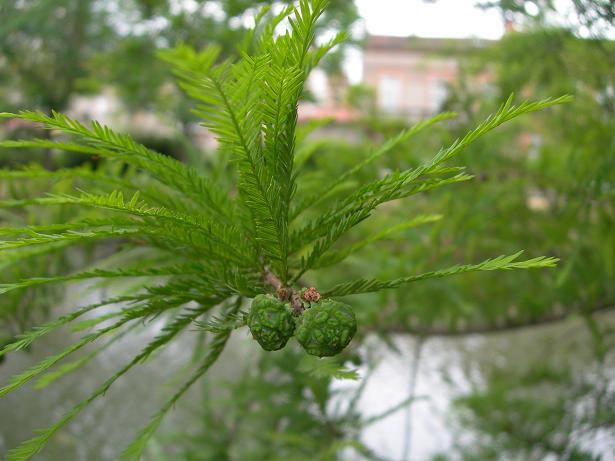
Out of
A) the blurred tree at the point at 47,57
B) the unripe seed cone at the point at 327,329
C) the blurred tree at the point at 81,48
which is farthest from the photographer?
the blurred tree at the point at 47,57

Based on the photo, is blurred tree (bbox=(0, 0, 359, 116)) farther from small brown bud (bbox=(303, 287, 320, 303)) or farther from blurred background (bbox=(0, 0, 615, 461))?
small brown bud (bbox=(303, 287, 320, 303))

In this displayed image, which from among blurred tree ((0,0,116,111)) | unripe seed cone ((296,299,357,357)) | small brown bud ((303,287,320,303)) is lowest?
unripe seed cone ((296,299,357,357))

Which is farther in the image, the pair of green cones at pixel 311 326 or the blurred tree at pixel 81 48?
the blurred tree at pixel 81 48

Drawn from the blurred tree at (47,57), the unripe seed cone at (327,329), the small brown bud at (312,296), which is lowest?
the unripe seed cone at (327,329)

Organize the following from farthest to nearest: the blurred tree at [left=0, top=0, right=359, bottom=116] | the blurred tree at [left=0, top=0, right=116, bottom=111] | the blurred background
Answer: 1. the blurred tree at [left=0, top=0, right=116, bottom=111]
2. the blurred tree at [left=0, top=0, right=359, bottom=116]
3. the blurred background

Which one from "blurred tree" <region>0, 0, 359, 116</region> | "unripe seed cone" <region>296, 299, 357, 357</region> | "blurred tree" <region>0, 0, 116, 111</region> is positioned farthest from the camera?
"blurred tree" <region>0, 0, 116, 111</region>

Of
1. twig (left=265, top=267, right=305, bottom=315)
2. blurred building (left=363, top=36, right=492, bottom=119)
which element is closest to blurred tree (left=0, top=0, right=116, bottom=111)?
blurred building (left=363, top=36, right=492, bottom=119)

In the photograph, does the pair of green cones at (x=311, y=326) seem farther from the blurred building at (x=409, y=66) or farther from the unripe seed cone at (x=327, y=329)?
the blurred building at (x=409, y=66)

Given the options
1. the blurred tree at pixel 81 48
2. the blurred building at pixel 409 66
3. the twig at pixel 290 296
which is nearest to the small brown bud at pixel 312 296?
the twig at pixel 290 296
